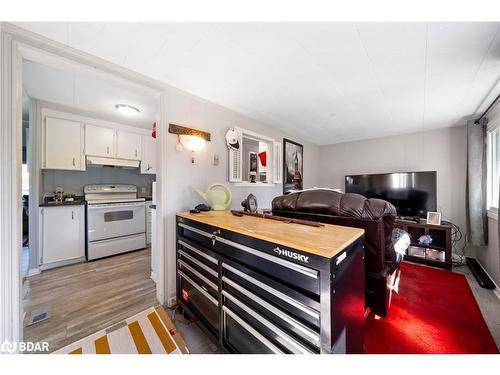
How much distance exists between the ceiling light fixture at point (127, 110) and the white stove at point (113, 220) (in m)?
1.29

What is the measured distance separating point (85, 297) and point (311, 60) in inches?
115

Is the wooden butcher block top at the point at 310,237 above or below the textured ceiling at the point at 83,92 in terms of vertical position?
below

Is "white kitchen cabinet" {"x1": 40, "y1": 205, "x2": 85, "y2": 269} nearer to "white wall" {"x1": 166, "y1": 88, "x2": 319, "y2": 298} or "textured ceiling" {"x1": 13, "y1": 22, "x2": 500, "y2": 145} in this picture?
"white wall" {"x1": 166, "y1": 88, "x2": 319, "y2": 298}

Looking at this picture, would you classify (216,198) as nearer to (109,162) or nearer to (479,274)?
(109,162)

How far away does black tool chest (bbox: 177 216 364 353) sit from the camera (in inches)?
28.4

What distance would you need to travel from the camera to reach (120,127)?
2.96 m

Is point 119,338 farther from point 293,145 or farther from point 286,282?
point 293,145

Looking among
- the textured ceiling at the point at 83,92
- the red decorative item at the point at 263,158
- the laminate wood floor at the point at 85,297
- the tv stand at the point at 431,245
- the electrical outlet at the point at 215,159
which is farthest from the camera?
the red decorative item at the point at 263,158

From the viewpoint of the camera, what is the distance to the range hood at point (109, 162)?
106 inches

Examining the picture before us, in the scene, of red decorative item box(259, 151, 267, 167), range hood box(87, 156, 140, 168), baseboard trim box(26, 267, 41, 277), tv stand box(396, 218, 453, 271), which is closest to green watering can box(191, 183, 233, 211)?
red decorative item box(259, 151, 267, 167)

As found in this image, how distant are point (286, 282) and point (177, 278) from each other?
1235 millimetres

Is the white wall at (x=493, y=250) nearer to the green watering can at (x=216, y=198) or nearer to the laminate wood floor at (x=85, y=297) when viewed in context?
the green watering can at (x=216, y=198)

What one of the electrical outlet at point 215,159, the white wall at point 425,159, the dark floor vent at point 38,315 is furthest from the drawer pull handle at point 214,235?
the white wall at point 425,159

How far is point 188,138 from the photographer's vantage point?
1817 mm
